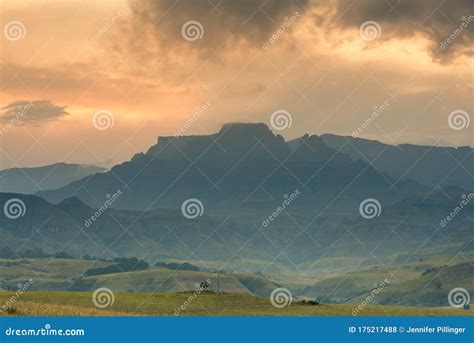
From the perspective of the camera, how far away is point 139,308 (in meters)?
129

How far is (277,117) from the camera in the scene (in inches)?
4254

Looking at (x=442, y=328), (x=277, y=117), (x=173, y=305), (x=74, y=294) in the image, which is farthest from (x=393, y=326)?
(x=74, y=294)

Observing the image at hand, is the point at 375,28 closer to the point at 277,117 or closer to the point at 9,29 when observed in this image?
the point at 277,117

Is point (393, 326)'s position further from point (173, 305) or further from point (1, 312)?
point (173, 305)

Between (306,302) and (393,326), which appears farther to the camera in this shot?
(306,302)

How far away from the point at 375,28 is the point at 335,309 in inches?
2243

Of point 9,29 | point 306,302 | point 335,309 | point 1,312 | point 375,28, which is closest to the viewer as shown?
point 1,312

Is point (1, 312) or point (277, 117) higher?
point (277, 117)

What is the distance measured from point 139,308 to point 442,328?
7511 cm

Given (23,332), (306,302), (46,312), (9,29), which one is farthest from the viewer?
(306,302)

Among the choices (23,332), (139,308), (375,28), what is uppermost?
(375,28)

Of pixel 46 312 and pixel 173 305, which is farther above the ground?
pixel 173 305

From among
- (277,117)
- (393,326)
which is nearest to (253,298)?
(277,117)

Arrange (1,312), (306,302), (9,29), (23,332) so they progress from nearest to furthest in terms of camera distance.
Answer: (23,332) < (1,312) < (9,29) < (306,302)
